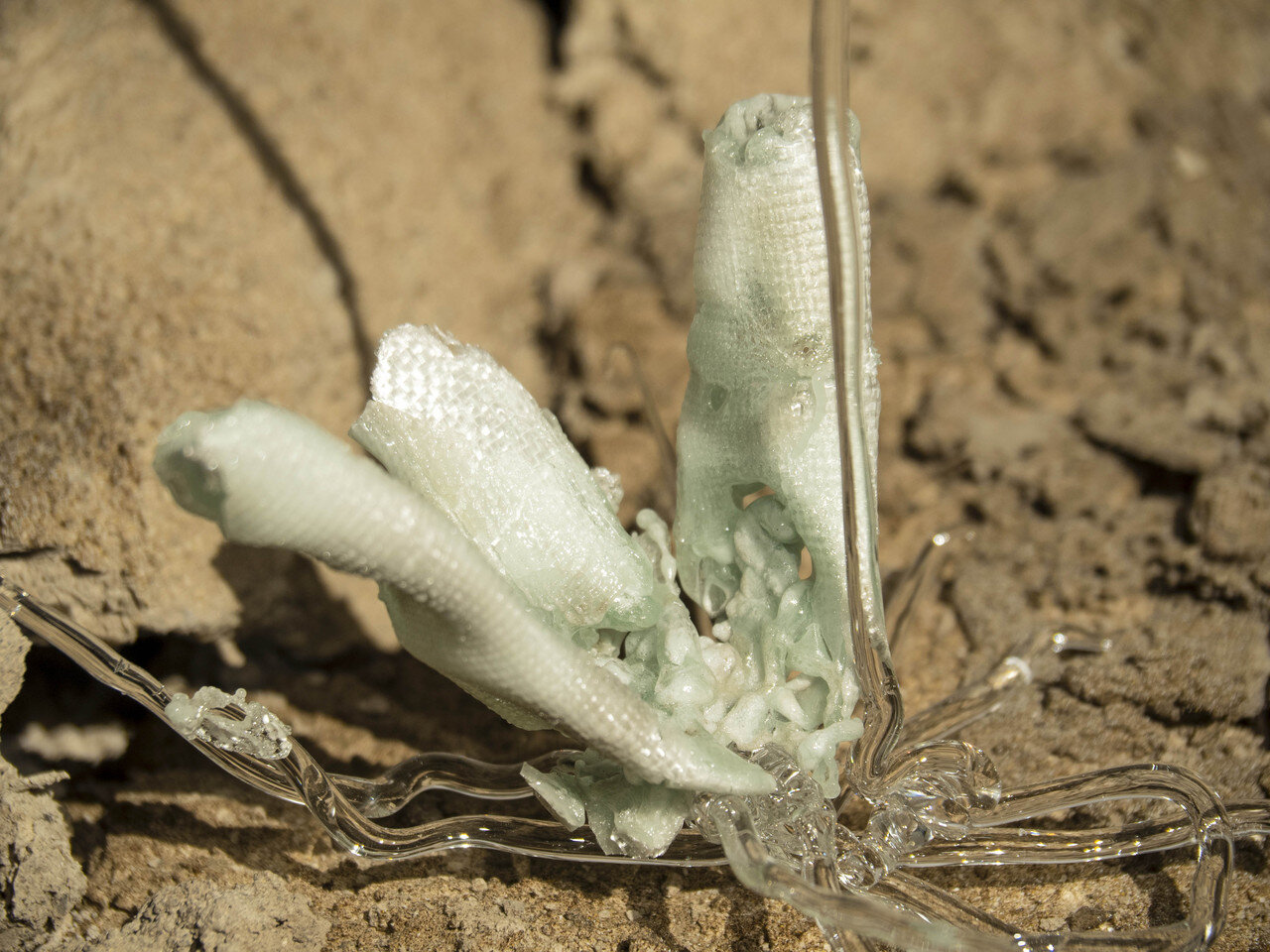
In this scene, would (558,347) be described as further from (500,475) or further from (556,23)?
(500,475)

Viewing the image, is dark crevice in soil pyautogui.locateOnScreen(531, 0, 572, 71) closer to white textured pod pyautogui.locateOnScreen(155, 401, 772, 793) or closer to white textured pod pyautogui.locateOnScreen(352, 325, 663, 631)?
white textured pod pyautogui.locateOnScreen(352, 325, 663, 631)

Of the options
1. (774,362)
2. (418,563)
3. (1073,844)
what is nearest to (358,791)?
(418,563)

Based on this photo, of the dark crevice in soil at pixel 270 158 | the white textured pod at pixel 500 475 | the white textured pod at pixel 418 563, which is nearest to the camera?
the white textured pod at pixel 418 563

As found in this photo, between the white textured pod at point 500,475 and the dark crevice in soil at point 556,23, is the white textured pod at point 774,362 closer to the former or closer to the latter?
the white textured pod at point 500,475

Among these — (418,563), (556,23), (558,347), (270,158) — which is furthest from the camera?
(556,23)

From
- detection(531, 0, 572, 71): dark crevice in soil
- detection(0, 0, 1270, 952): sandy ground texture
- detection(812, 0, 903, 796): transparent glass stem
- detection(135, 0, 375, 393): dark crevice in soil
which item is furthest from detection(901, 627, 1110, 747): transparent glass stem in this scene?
detection(531, 0, 572, 71): dark crevice in soil

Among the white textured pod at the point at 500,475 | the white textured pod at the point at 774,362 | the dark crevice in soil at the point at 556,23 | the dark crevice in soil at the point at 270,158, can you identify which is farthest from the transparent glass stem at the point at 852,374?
the dark crevice in soil at the point at 556,23

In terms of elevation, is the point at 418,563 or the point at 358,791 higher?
the point at 418,563

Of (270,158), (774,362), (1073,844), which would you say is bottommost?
(1073,844)

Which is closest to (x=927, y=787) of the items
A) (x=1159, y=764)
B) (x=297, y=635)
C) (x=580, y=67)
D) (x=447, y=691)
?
(x=1159, y=764)
